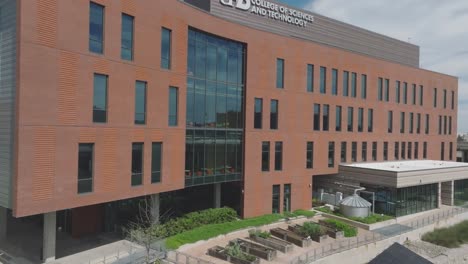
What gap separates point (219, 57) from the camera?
97.7ft

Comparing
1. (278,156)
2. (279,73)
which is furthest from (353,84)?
(278,156)

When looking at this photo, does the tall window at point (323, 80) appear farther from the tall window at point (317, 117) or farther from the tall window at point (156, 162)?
the tall window at point (156, 162)

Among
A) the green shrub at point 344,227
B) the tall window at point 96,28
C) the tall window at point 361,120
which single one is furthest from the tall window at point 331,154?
the tall window at point 96,28

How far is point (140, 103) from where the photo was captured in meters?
23.8

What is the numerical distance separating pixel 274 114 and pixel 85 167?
57.3ft

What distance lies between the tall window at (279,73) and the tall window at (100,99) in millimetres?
16347

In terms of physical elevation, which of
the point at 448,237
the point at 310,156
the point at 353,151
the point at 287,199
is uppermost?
the point at 353,151

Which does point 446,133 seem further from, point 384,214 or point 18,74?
point 18,74

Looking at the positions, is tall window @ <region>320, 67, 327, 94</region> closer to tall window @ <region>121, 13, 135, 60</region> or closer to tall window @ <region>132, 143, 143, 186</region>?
tall window @ <region>132, 143, 143, 186</region>

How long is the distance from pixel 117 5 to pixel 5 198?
461 inches

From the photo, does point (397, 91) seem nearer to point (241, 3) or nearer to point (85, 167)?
point (241, 3)

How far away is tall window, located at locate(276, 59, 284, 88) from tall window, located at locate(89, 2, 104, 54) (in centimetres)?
1654

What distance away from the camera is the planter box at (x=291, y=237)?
26766 millimetres

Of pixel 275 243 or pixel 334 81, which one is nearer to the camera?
pixel 275 243
